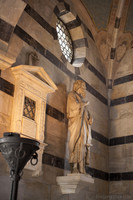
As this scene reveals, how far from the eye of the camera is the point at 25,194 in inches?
253

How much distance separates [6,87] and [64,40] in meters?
3.80

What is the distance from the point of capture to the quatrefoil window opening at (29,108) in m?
6.78

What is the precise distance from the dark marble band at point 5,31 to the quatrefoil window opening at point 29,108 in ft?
4.63

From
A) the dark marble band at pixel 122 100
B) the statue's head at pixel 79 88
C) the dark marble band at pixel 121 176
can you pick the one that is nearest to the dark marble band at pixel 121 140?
the dark marble band at pixel 121 176

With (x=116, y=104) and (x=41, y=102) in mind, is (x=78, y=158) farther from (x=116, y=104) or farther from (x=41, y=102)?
(x=116, y=104)

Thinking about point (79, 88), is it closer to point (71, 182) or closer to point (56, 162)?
point (56, 162)

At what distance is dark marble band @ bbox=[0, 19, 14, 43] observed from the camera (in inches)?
268

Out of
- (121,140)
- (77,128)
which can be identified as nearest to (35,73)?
(77,128)

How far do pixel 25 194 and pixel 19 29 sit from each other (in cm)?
377

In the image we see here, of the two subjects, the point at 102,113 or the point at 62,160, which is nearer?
the point at 62,160

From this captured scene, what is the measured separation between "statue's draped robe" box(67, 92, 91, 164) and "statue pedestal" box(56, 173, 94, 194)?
0.39 m

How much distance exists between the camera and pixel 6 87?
6570mm

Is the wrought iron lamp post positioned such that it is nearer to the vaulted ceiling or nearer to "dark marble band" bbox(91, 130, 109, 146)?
"dark marble band" bbox(91, 130, 109, 146)

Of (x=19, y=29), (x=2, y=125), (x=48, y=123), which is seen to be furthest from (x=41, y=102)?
(x=19, y=29)
